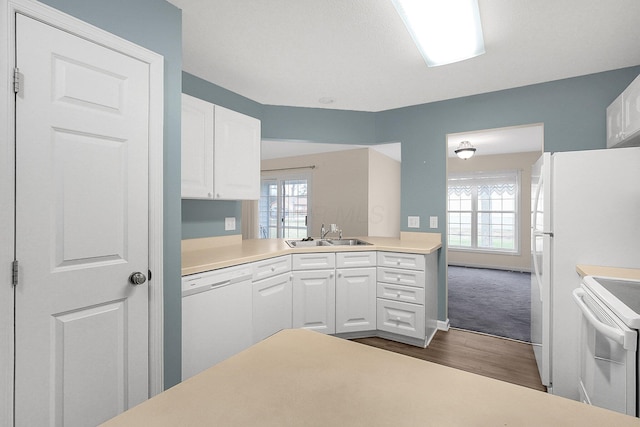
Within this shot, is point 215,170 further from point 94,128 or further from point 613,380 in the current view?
point 613,380

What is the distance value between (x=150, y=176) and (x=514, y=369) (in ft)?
9.35

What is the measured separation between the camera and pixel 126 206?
1.49m

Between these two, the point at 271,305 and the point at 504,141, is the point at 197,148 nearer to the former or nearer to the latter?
the point at 271,305

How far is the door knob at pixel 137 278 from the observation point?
4.91 feet

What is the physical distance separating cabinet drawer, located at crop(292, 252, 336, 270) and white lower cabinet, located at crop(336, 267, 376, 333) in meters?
0.12

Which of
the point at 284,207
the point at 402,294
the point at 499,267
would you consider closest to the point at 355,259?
the point at 402,294

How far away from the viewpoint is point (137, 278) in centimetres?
151

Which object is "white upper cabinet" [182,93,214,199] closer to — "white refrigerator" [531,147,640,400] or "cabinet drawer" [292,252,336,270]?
"cabinet drawer" [292,252,336,270]

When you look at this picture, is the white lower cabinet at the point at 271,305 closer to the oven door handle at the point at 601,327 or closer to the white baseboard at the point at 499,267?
the oven door handle at the point at 601,327

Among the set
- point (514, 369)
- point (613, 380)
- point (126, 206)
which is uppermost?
point (126, 206)

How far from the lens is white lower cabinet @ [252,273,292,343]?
7.86 feet

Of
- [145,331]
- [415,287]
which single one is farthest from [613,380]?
[145,331]

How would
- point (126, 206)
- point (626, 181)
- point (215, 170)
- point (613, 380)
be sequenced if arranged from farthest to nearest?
point (215, 170) < point (626, 181) < point (126, 206) < point (613, 380)

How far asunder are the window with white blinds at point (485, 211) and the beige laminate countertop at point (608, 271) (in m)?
4.41
